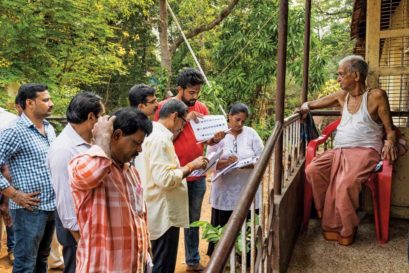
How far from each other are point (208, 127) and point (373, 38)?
197 centimetres

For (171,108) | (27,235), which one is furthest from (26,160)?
(171,108)

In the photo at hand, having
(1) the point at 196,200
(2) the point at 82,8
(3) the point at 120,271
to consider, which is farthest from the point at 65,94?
(3) the point at 120,271

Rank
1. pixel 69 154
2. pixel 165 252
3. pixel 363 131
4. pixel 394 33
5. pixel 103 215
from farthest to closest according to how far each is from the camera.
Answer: pixel 394 33 → pixel 363 131 → pixel 165 252 → pixel 69 154 → pixel 103 215

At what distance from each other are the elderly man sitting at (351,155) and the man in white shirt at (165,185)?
1.03 metres

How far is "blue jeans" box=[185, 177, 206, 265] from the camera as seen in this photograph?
11.3 feet

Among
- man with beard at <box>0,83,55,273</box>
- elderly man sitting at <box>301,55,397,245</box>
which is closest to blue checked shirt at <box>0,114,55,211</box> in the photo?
man with beard at <box>0,83,55,273</box>

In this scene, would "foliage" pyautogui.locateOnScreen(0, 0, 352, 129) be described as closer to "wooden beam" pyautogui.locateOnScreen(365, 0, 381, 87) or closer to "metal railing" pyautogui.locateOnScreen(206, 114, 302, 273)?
"wooden beam" pyautogui.locateOnScreen(365, 0, 381, 87)

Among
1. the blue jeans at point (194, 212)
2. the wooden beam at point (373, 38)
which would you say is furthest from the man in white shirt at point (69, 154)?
the wooden beam at point (373, 38)

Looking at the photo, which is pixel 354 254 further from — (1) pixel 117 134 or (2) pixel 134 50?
(2) pixel 134 50

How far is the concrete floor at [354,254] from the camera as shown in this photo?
→ 264 cm

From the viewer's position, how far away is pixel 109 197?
1.63 meters

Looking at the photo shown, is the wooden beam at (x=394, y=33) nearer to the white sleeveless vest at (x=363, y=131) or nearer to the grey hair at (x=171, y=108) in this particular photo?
the white sleeveless vest at (x=363, y=131)

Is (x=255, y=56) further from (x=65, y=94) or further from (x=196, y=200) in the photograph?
(x=196, y=200)

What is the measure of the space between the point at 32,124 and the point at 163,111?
0.97m
